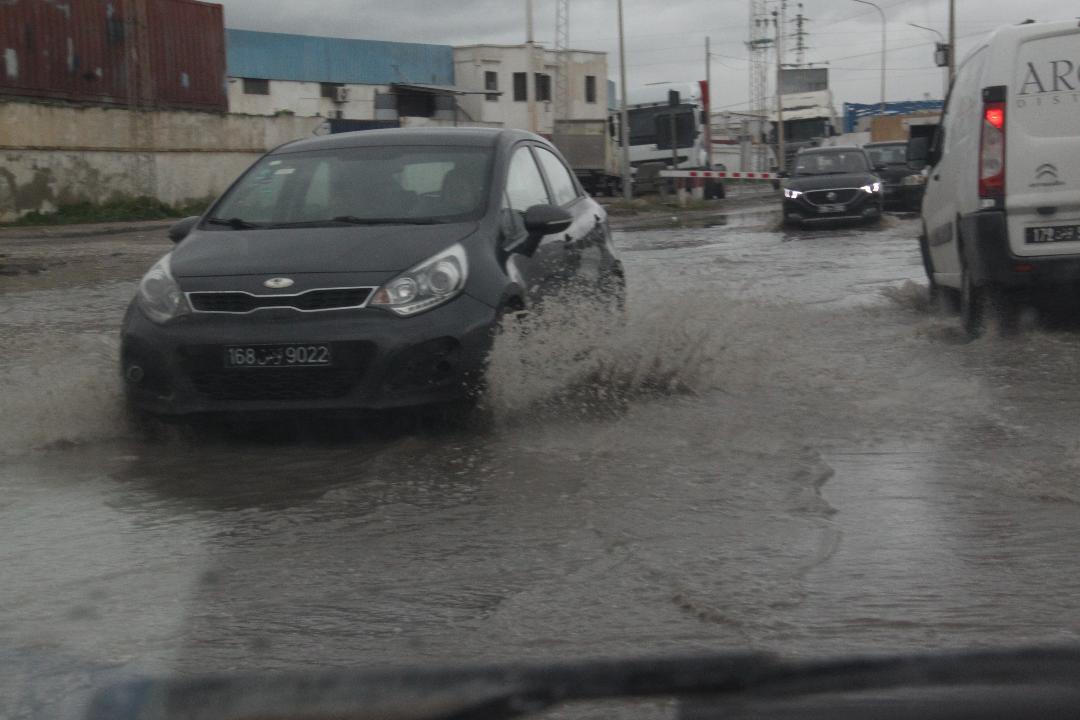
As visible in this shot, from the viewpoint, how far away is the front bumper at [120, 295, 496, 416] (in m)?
6.06

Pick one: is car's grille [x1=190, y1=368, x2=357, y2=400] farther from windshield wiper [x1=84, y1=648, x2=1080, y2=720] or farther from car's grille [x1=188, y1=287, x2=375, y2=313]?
windshield wiper [x1=84, y1=648, x2=1080, y2=720]

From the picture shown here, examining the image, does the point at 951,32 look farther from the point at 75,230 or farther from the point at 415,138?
the point at 415,138

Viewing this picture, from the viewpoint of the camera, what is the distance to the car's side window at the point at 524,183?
7.36 meters

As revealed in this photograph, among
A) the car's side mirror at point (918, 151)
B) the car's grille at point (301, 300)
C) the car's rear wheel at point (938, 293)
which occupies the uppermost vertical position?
the car's side mirror at point (918, 151)

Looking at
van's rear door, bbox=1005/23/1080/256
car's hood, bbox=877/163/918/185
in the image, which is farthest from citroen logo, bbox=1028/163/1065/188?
car's hood, bbox=877/163/918/185

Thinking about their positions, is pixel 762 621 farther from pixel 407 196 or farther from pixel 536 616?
pixel 407 196

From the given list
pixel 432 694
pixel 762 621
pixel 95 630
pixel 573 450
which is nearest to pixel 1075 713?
pixel 432 694

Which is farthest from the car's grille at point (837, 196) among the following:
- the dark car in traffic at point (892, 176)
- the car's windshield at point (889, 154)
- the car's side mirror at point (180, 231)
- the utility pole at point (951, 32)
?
the utility pole at point (951, 32)

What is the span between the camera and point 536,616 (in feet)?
12.5

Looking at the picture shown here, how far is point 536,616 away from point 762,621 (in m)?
0.59

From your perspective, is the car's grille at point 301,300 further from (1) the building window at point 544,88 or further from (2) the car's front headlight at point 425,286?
(1) the building window at point 544,88

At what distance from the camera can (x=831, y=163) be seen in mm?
25234

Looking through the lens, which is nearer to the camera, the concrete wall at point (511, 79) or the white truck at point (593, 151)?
the white truck at point (593, 151)

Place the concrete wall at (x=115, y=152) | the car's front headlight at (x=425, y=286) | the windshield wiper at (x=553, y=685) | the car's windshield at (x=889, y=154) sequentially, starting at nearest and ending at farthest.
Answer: the windshield wiper at (x=553, y=685) → the car's front headlight at (x=425, y=286) → the car's windshield at (x=889, y=154) → the concrete wall at (x=115, y=152)
